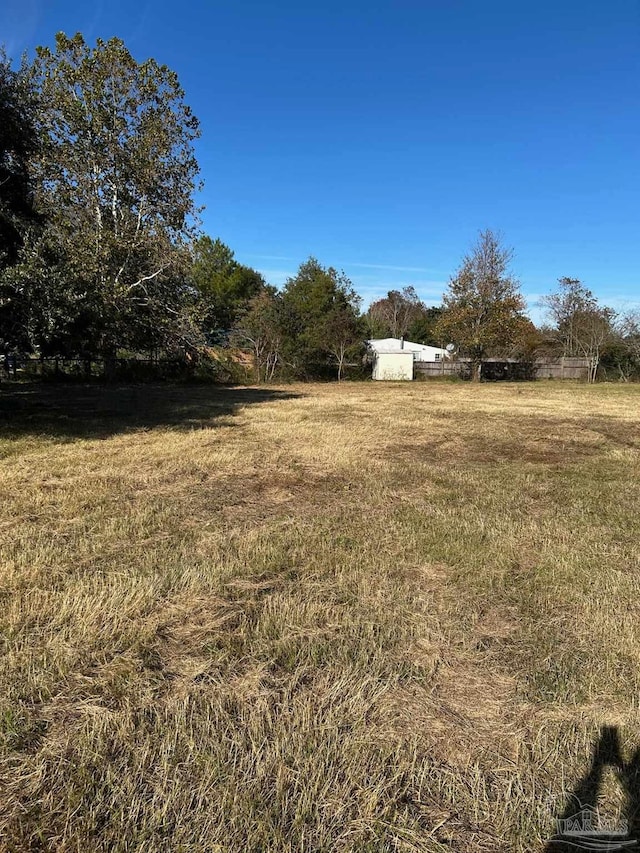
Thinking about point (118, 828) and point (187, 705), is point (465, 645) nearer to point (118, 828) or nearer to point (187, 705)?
point (187, 705)

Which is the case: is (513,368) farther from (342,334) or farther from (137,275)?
(137,275)

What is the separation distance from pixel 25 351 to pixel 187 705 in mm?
7400

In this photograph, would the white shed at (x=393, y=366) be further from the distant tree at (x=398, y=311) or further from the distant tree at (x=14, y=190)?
the distant tree at (x=398, y=311)

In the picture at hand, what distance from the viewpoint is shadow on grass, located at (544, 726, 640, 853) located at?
4.79ft

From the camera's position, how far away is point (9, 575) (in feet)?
9.93

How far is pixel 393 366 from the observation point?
28656 mm

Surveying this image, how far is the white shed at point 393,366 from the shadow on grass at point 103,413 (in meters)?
13.5

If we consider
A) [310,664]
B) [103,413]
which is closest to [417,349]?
[103,413]

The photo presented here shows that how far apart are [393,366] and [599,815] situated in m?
27.8

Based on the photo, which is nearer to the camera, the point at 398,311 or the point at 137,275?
the point at 137,275

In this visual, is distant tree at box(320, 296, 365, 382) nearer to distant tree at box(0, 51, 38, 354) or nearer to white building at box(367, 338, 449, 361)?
white building at box(367, 338, 449, 361)

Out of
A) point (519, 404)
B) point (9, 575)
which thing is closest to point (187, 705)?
point (9, 575)

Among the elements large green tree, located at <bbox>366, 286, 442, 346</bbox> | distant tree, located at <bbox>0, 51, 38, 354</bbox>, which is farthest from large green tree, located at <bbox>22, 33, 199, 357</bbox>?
large green tree, located at <bbox>366, 286, 442, 346</bbox>

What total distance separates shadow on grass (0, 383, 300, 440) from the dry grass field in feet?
12.7
